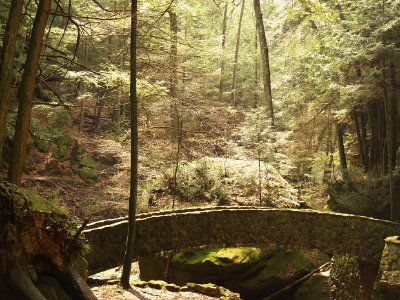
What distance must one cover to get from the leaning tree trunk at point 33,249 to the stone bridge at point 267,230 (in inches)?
248

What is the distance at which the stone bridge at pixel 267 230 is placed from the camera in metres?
10.6

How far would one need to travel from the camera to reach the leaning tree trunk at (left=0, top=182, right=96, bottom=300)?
3.06 meters

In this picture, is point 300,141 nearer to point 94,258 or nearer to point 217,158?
point 217,158

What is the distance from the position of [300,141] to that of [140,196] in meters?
7.19

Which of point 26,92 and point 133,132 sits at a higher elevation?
point 26,92

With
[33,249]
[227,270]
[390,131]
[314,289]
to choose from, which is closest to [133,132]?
[33,249]

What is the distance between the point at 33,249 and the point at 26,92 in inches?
84.1

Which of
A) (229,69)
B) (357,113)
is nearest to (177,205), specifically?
(357,113)

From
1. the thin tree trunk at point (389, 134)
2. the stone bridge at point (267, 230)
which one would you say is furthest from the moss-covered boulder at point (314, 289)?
the thin tree trunk at point (389, 134)

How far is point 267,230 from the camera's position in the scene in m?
11.5

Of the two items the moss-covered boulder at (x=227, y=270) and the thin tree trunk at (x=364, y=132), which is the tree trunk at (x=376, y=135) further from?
the moss-covered boulder at (x=227, y=270)

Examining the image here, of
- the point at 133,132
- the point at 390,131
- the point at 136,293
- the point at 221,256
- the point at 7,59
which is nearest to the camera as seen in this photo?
the point at 7,59

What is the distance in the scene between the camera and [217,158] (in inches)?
577

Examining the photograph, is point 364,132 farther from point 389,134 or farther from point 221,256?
point 221,256
